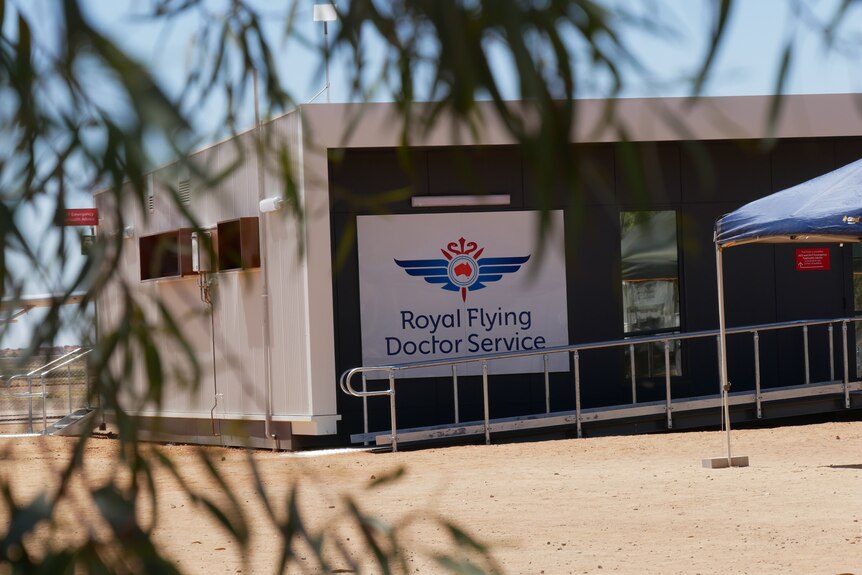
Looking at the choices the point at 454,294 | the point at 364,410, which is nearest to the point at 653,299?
the point at 454,294

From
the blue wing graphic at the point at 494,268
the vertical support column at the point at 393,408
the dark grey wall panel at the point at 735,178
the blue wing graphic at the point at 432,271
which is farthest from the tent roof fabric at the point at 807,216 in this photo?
the dark grey wall panel at the point at 735,178

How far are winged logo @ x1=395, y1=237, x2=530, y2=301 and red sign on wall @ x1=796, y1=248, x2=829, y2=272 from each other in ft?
11.8

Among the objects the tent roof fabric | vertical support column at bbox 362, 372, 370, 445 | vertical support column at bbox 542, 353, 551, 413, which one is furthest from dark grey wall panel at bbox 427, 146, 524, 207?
the tent roof fabric

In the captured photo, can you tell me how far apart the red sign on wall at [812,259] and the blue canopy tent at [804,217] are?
531 centimetres

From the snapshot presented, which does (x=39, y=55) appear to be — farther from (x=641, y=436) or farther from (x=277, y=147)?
(x=641, y=436)

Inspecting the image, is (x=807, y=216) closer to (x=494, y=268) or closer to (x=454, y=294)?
(x=494, y=268)

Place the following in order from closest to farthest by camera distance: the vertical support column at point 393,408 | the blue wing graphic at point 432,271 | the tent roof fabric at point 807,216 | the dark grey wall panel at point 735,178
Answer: the tent roof fabric at point 807,216
the vertical support column at point 393,408
the blue wing graphic at point 432,271
the dark grey wall panel at point 735,178

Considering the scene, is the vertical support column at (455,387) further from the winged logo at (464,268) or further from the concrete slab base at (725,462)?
the concrete slab base at (725,462)

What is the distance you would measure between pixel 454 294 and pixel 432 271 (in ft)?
1.21

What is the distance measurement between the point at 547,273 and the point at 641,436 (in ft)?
7.73

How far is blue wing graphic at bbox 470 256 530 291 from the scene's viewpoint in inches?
571

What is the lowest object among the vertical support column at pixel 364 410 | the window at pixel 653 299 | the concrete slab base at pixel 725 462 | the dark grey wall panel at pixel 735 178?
the concrete slab base at pixel 725 462

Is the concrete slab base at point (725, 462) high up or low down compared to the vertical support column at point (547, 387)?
down

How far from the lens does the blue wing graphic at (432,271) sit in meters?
14.4
